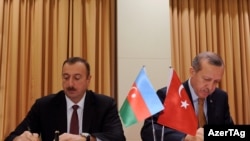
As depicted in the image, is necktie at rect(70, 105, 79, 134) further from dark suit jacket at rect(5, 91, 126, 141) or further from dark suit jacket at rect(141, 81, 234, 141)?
dark suit jacket at rect(141, 81, 234, 141)

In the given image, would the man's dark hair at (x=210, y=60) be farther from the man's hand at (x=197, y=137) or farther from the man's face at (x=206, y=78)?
the man's hand at (x=197, y=137)

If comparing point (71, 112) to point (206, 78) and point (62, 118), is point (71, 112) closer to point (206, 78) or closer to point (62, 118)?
point (62, 118)

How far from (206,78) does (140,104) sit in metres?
0.62

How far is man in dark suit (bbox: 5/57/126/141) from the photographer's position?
92.1 inches

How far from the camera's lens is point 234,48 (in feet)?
12.3

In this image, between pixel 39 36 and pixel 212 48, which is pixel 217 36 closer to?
pixel 212 48

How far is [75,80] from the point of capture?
2404 millimetres

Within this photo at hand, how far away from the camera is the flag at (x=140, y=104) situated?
2084mm

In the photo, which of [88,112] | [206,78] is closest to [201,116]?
[206,78]

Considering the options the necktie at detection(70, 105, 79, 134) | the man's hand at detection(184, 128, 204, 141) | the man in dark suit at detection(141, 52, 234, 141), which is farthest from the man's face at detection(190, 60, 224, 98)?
the necktie at detection(70, 105, 79, 134)

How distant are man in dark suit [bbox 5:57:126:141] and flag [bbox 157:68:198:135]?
397 millimetres

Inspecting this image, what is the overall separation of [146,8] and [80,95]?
4.55 feet

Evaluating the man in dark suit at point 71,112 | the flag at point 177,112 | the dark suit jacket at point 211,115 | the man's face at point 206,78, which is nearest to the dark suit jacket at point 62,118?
the man in dark suit at point 71,112

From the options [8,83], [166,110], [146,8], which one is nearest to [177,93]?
[166,110]
